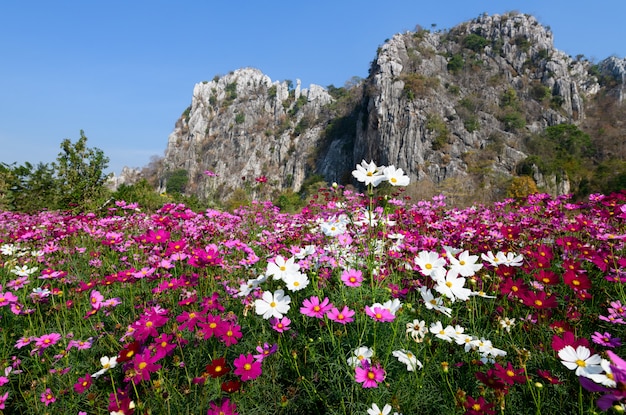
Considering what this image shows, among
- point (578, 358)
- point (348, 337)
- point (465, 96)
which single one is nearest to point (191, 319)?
point (348, 337)

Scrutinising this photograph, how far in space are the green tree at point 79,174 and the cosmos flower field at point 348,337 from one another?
20.7 feet

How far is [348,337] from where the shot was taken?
61.0 inches

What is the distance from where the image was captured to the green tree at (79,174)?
8008 millimetres

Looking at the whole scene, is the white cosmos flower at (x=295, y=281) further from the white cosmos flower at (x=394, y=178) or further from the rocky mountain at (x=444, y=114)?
the rocky mountain at (x=444, y=114)

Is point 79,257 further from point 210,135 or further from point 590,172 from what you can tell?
point 210,135

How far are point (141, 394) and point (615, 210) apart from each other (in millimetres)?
3226

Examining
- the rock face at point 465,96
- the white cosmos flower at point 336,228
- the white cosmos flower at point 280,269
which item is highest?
the rock face at point 465,96

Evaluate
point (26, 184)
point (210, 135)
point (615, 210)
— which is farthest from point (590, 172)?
point (210, 135)

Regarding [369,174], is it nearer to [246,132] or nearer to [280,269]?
[280,269]

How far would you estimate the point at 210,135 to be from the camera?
2817 inches

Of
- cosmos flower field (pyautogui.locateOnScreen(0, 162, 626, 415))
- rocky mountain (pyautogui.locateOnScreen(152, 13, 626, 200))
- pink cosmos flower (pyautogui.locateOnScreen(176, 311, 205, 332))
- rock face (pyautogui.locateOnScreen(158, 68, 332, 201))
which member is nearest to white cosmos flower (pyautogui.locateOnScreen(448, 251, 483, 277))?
cosmos flower field (pyautogui.locateOnScreen(0, 162, 626, 415))

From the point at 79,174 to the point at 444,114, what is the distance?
34.4m

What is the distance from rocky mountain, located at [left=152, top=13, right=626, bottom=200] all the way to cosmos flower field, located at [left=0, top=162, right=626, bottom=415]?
50.6 ft

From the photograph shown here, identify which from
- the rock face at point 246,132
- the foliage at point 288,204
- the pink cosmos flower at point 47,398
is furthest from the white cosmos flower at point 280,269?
the rock face at point 246,132
